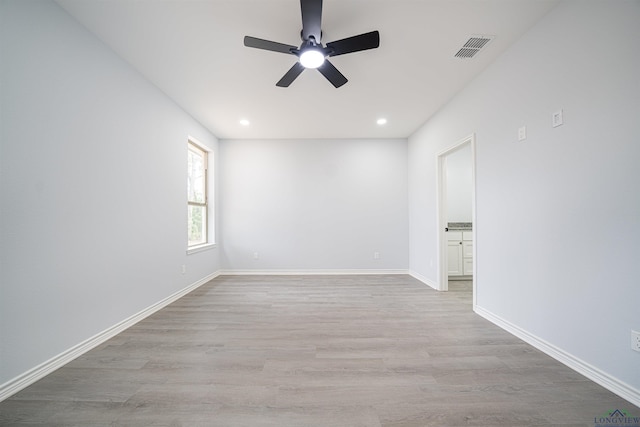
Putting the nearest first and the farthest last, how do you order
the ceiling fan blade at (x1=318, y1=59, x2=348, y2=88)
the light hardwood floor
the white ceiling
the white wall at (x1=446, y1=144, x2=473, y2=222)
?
the light hardwood floor, the white ceiling, the ceiling fan blade at (x1=318, y1=59, x2=348, y2=88), the white wall at (x1=446, y1=144, x2=473, y2=222)

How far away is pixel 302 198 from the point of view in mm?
4727

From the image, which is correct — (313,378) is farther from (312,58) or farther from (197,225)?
(197,225)

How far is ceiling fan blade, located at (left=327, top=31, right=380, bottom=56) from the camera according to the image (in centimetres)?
172

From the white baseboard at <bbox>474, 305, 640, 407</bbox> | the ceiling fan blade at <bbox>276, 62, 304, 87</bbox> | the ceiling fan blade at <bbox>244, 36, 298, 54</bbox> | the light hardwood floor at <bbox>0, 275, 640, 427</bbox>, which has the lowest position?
the light hardwood floor at <bbox>0, 275, 640, 427</bbox>

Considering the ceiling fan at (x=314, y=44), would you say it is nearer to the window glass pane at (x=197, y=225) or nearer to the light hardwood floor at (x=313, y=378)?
the light hardwood floor at (x=313, y=378)

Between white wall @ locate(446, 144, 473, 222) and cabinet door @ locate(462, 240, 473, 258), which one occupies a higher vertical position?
white wall @ locate(446, 144, 473, 222)

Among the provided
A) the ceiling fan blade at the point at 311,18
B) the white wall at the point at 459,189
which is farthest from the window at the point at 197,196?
the white wall at the point at 459,189

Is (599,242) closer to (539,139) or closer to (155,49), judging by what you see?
(539,139)

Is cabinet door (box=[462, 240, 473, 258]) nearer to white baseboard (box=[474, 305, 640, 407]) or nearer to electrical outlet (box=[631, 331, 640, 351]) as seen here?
white baseboard (box=[474, 305, 640, 407])

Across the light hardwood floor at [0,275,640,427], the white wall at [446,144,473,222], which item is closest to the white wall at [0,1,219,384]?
the light hardwood floor at [0,275,640,427]

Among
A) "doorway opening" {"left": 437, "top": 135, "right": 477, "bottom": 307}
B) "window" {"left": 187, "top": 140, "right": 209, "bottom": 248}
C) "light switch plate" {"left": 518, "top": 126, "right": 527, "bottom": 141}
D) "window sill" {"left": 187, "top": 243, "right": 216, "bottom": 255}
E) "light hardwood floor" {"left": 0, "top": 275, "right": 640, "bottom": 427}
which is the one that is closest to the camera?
"light hardwood floor" {"left": 0, "top": 275, "right": 640, "bottom": 427}

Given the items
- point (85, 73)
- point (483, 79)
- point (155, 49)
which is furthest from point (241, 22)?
point (483, 79)

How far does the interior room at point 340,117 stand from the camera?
4.85ft

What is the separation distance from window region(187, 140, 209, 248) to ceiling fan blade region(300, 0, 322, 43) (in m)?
2.91
